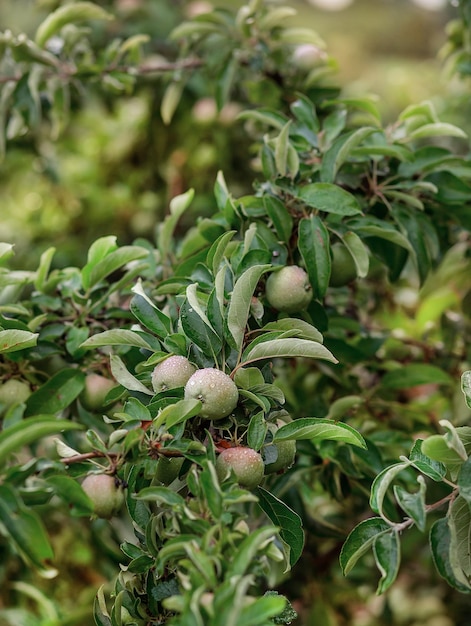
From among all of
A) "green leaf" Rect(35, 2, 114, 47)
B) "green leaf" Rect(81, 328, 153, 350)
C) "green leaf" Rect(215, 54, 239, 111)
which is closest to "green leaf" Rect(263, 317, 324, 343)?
"green leaf" Rect(81, 328, 153, 350)

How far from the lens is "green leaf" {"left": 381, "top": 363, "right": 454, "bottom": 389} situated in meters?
1.05

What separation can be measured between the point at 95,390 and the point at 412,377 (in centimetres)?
46

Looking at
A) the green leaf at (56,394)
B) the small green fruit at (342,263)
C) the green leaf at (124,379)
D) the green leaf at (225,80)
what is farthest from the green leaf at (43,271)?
the green leaf at (225,80)

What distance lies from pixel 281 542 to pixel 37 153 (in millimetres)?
1194

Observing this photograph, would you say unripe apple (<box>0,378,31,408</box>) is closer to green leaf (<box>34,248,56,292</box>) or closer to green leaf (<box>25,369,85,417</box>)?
green leaf (<box>25,369,85,417</box>)

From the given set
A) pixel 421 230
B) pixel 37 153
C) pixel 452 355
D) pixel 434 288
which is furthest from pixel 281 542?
pixel 37 153

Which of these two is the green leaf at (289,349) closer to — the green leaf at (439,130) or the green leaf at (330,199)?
the green leaf at (330,199)

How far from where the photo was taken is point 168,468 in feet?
2.16

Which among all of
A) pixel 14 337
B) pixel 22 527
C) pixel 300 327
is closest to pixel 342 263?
pixel 300 327

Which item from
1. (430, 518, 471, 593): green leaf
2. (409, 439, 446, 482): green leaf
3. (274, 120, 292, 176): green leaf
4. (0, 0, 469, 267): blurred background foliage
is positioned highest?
(274, 120, 292, 176): green leaf

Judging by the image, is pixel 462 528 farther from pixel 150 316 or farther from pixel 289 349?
pixel 150 316

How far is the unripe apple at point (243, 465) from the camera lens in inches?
24.6

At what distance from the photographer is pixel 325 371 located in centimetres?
104

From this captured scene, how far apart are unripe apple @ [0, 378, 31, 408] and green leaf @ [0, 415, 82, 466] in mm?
256
